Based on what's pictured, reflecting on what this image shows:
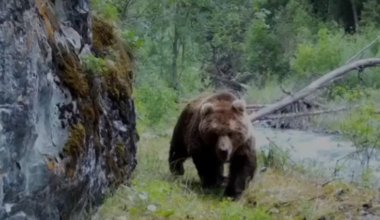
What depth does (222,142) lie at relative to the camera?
597 cm

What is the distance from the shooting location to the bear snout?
5949 millimetres

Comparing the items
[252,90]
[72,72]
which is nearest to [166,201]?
[72,72]

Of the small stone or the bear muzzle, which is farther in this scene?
the bear muzzle

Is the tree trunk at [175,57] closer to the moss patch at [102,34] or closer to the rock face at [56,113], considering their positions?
the moss patch at [102,34]

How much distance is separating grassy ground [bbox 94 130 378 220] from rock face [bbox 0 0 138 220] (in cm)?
20

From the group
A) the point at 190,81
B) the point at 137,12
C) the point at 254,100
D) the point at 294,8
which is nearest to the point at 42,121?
the point at 137,12

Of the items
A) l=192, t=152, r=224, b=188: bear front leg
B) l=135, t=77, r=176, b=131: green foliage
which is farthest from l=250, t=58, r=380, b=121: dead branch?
l=192, t=152, r=224, b=188: bear front leg

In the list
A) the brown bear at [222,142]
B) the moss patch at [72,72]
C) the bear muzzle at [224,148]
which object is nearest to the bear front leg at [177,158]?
the brown bear at [222,142]

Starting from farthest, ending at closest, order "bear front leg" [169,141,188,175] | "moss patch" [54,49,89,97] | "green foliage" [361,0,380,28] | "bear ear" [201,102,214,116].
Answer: "green foliage" [361,0,380,28] → "bear front leg" [169,141,188,175] → "bear ear" [201,102,214,116] → "moss patch" [54,49,89,97]

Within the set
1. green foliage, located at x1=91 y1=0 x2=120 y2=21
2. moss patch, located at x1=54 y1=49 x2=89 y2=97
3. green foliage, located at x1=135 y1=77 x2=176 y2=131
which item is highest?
green foliage, located at x1=91 y1=0 x2=120 y2=21

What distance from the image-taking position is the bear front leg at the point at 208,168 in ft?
20.6

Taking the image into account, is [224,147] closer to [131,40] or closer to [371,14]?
[131,40]

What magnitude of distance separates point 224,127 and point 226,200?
1.92 ft

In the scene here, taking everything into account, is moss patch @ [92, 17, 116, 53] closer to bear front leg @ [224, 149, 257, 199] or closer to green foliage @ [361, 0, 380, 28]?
bear front leg @ [224, 149, 257, 199]
